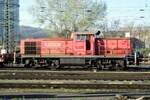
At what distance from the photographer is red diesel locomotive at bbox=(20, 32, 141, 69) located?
33.1m

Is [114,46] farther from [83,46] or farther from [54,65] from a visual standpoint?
[54,65]

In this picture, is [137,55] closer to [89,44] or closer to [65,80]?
[89,44]

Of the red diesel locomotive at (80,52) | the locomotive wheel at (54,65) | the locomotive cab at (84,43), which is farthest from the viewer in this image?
the locomotive cab at (84,43)

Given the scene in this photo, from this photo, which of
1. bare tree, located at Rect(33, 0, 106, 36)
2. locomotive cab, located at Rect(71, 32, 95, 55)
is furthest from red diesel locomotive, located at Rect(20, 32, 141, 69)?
bare tree, located at Rect(33, 0, 106, 36)

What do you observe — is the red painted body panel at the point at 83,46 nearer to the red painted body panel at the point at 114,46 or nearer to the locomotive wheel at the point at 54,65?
the red painted body panel at the point at 114,46

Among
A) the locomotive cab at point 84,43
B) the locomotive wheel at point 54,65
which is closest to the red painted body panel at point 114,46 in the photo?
the locomotive cab at point 84,43

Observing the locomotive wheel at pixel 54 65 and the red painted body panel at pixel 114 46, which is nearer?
the locomotive wheel at pixel 54 65

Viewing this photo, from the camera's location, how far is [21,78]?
2277 centimetres

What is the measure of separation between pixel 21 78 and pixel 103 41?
12.7 meters

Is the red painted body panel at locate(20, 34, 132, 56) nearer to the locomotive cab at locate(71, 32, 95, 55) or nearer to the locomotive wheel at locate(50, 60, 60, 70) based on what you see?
the locomotive cab at locate(71, 32, 95, 55)

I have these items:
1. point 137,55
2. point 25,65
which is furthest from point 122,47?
point 25,65

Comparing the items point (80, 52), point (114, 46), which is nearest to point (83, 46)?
point (80, 52)

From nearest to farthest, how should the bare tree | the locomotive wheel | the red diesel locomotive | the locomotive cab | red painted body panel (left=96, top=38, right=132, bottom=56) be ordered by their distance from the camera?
the red diesel locomotive, the locomotive wheel, red painted body panel (left=96, top=38, right=132, bottom=56), the locomotive cab, the bare tree

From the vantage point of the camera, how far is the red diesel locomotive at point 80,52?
33.1 meters
